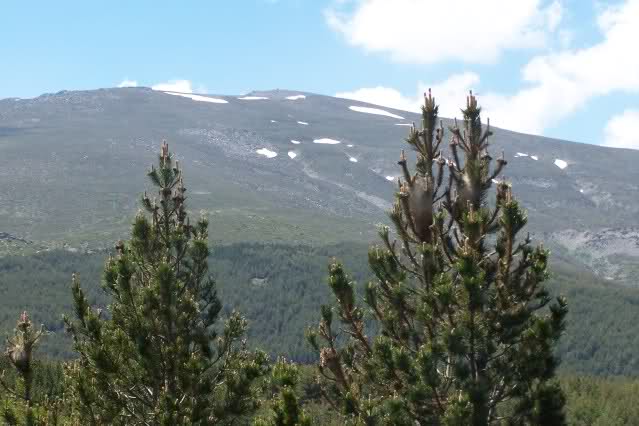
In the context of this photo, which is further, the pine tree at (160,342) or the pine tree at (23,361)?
the pine tree at (160,342)

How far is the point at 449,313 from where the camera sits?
41.2 ft

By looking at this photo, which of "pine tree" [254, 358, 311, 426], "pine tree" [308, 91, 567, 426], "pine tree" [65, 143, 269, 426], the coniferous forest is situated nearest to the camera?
"pine tree" [254, 358, 311, 426]

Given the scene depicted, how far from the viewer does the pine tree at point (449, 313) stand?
12.4 metres

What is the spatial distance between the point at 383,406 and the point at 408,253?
10.6 ft

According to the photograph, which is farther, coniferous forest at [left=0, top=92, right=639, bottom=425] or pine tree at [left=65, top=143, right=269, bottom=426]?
pine tree at [left=65, top=143, right=269, bottom=426]

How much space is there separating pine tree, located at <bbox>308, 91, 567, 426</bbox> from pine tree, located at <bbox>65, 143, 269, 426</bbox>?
2681mm

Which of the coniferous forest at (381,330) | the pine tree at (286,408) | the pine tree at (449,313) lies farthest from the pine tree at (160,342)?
the pine tree at (286,408)

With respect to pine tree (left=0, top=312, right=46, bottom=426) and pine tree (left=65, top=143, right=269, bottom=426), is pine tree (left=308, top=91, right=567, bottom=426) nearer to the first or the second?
pine tree (left=65, top=143, right=269, bottom=426)

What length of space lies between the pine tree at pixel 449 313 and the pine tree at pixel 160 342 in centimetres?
268

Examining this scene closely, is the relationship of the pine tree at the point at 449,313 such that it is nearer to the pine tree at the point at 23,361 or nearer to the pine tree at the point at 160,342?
the pine tree at the point at 160,342

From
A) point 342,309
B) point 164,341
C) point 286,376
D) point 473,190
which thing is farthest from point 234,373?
point 473,190

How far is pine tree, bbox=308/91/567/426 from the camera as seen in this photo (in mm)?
12375

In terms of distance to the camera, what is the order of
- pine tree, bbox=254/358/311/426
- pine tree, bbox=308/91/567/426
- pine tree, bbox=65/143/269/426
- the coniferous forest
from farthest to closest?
pine tree, bbox=65/143/269/426
the coniferous forest
pine tree, bbox=308/91/567/426
pine tree, bbox=254/358/311/426

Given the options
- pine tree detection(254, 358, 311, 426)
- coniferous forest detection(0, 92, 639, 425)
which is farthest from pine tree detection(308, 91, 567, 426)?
pine tree detection(254, 358, 311, 426)
